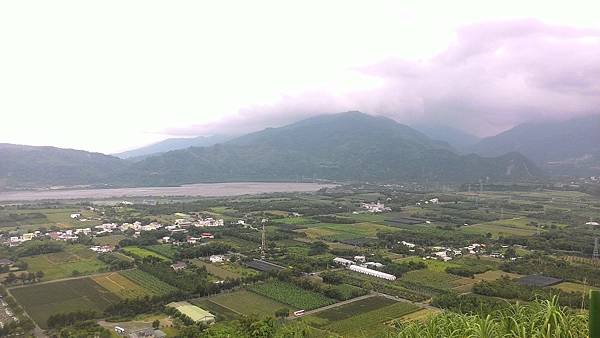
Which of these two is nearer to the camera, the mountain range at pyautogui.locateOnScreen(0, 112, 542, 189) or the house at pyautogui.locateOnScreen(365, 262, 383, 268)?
the house at pyautogui.locateOnScreen(365, 262, 383, 268)

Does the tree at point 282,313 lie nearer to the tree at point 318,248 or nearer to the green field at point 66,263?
the tree at point 318,248

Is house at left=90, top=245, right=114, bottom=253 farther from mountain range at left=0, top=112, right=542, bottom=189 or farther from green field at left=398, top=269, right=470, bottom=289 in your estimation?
mountain range at left=0, top=112, right=542, bottom=189

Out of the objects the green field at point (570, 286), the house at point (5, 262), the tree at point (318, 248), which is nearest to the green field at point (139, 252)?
the house at point (5, 262)

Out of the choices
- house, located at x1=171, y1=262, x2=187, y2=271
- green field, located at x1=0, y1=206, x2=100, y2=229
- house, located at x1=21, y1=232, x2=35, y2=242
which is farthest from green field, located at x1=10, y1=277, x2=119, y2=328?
green field, located at x1=0, y1=206, x2=100, y2=229

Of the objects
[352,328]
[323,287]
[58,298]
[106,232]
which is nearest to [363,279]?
[323,287]

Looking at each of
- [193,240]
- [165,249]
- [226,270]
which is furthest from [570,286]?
[193,240]

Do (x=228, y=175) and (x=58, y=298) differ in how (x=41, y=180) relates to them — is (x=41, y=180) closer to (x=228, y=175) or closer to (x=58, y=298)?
(x=228, y=175)
